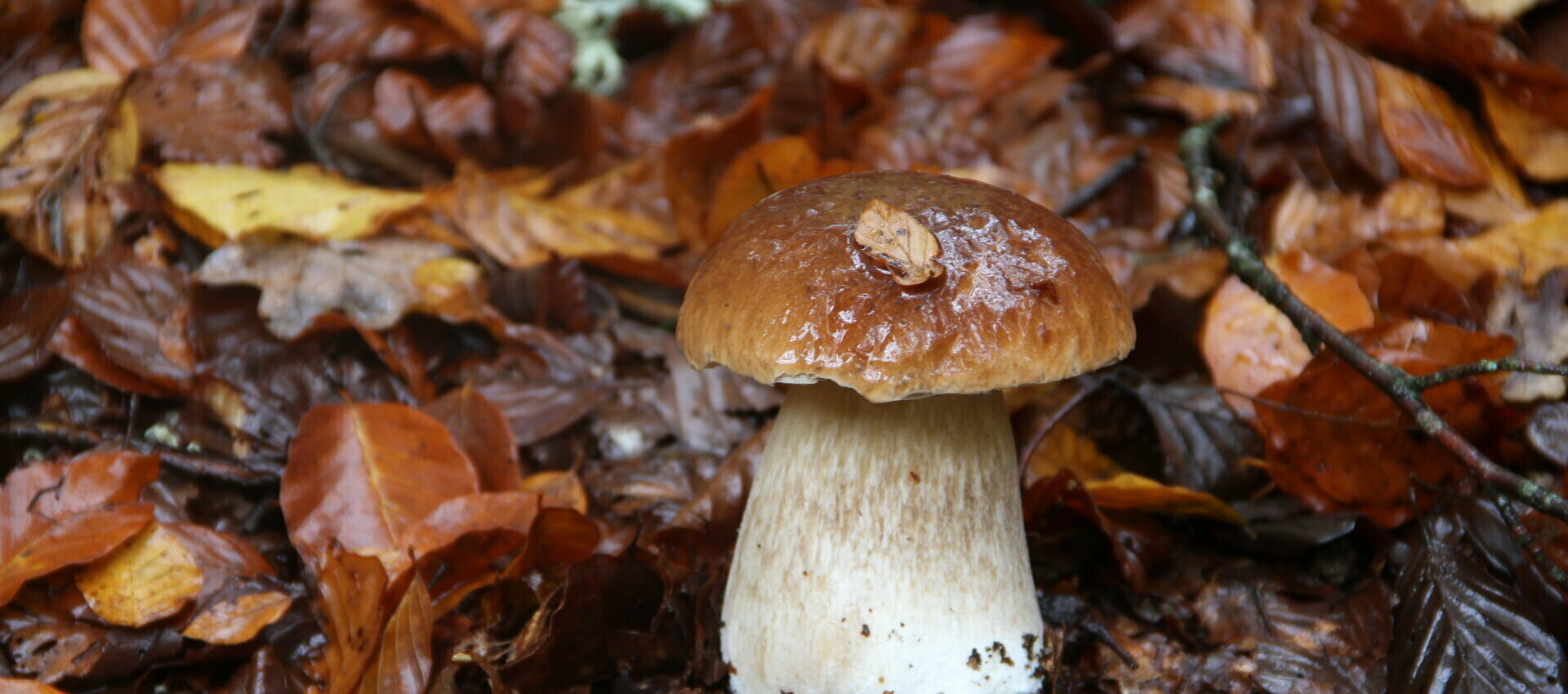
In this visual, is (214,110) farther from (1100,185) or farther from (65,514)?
(1100,185)

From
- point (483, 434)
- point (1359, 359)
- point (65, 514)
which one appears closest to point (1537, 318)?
point (1359, 359)

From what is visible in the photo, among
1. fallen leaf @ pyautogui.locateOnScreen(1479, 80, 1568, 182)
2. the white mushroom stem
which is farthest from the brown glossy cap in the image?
fallen leaf @ pyautogui.locateOnScreen(1479, 80, 1568, 182)

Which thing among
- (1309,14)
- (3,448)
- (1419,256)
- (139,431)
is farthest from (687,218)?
(1309,14)

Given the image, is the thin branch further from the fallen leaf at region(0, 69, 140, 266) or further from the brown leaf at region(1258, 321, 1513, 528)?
the fallen leaf at region(0, 69, 140, 266)

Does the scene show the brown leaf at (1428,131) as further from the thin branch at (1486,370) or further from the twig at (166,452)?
the twig at (166,452)

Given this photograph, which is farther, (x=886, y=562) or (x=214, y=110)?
(x=214, y=110)

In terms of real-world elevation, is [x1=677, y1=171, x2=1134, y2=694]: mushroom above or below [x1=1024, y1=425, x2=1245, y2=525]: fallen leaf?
above

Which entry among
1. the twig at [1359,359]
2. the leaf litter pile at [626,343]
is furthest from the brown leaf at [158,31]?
the twig at [1359,359]
